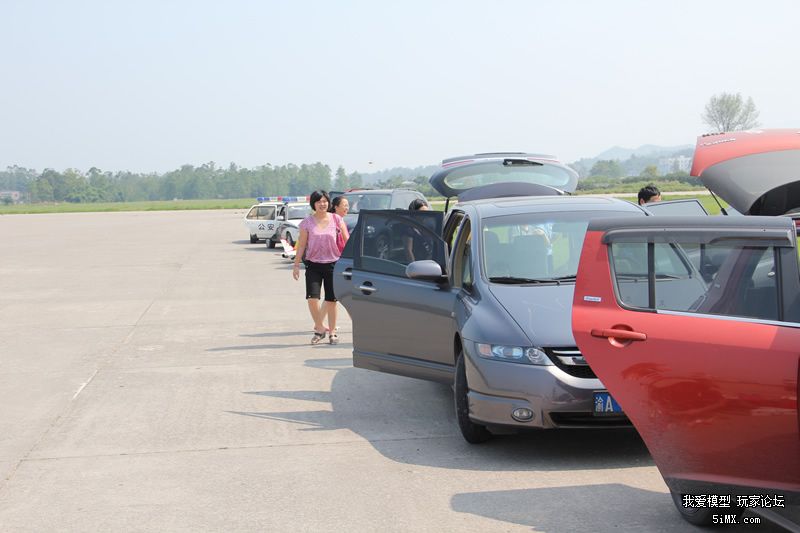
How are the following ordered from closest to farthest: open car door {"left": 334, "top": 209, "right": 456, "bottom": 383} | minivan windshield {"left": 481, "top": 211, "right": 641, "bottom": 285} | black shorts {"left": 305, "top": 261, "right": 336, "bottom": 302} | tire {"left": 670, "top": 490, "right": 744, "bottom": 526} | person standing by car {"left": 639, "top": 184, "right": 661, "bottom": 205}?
tire {"left": 670, "top": 490, "right": 744, "bottom": 526} → minivan windshield {"left": 481, "top": 211, "right": 641, "bottom": 285} → open car door {"left": 334, "top": 209, "right": 456, "bottom": 383} → black shorts {"left": 305, "top": 261, "right": 336, "bottom": 302} → person standing by car {"left": 639, "top": 184, "right": 661, "bottom": 205}

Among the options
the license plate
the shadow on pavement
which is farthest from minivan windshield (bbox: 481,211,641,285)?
the license plate

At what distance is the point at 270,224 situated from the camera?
124ft

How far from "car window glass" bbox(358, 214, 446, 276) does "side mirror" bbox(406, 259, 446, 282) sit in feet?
2.06

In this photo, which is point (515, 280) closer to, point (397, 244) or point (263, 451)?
point (397, 244)

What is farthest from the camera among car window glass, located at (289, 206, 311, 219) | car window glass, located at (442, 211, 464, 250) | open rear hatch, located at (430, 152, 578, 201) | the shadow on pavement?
car window glass, located at (289, 206, 311, 219)

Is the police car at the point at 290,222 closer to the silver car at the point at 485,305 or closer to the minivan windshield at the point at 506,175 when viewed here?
the minivan windshield at the point at 506,175

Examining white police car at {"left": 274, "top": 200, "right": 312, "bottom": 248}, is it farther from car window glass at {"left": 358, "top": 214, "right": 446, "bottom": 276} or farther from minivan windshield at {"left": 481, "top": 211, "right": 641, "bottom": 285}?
minivan windshield at {"left": 481, "top": 211, "right": 641, "bottom": 285}

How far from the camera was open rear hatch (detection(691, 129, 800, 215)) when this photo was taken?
8.88 metres

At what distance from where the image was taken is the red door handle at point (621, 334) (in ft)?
15.9

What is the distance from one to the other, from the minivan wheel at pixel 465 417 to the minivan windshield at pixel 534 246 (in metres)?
0.80

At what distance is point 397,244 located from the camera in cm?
924

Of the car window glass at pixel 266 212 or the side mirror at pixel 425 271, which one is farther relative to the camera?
the car window glass at pixel 266 212

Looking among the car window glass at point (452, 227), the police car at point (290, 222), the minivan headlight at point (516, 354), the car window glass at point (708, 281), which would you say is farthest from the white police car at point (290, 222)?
the car window glass at point (708, 281)

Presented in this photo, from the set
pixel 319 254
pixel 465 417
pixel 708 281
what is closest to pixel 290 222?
pixel 319 254
